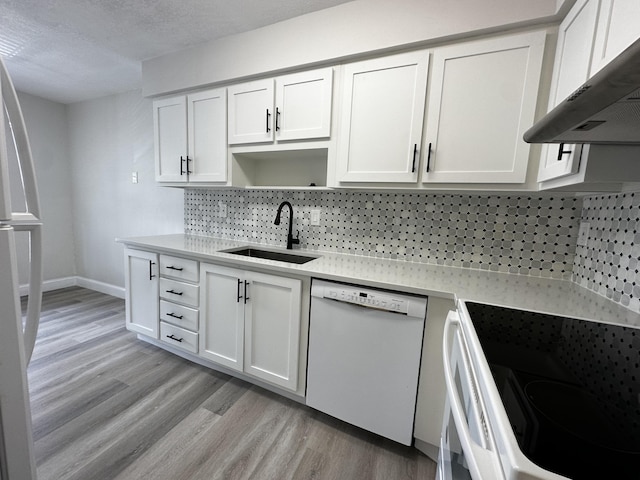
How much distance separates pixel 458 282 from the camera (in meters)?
1.33

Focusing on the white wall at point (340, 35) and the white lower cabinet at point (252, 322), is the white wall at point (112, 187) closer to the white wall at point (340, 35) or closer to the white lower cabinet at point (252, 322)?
the white wall at point (340, 35)

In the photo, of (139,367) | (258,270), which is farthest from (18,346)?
(139,367)

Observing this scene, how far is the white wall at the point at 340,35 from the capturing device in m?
1.20

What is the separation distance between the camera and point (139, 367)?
6.47 ft

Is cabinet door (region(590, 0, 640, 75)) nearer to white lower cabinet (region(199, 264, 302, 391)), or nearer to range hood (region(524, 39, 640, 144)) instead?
range hood (region(524, 39, 640, 144))

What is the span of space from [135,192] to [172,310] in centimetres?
183

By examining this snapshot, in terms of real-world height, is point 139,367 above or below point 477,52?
below

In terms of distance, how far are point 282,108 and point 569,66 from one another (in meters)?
1.43

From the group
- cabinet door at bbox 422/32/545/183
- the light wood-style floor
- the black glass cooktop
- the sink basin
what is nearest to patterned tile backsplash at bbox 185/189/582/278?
the sink basin

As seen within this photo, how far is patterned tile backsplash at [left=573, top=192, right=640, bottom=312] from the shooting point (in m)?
1.04

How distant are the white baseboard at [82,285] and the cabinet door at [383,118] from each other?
3.39 m

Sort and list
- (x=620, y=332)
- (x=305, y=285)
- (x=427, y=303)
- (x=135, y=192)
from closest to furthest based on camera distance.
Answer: (x=620, y=332) → (x=427, y=303) → (x=305, y=285) → (x=135, y=192)

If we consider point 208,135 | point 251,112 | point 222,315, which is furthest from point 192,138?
point 222,315

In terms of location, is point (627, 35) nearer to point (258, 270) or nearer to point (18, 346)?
point (258, 270)
